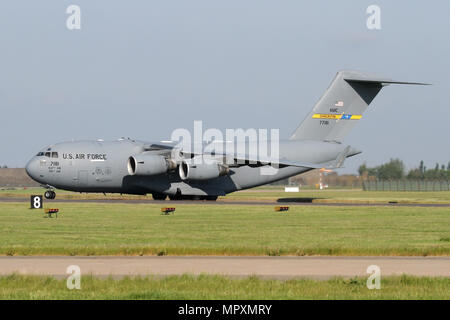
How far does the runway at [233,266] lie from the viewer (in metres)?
19.5

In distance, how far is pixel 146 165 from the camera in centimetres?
5512

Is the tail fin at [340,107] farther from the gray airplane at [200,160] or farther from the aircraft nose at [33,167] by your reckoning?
the aircraft nose at [33,167]

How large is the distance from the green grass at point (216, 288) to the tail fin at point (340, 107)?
43.4m

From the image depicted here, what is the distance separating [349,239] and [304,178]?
261ft

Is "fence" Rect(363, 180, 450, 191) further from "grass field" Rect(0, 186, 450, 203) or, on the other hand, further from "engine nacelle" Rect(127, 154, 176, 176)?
"engine nacelle" Rect(127, 154, 176, 176)

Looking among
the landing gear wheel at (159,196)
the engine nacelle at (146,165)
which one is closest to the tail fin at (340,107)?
the landing gear wheel at (159,196)

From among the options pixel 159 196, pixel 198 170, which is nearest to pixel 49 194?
pixel 159 196

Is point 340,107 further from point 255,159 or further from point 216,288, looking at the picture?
point 216,288

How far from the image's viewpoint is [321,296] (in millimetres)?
16062

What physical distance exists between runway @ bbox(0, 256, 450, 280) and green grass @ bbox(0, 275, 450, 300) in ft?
3.66
